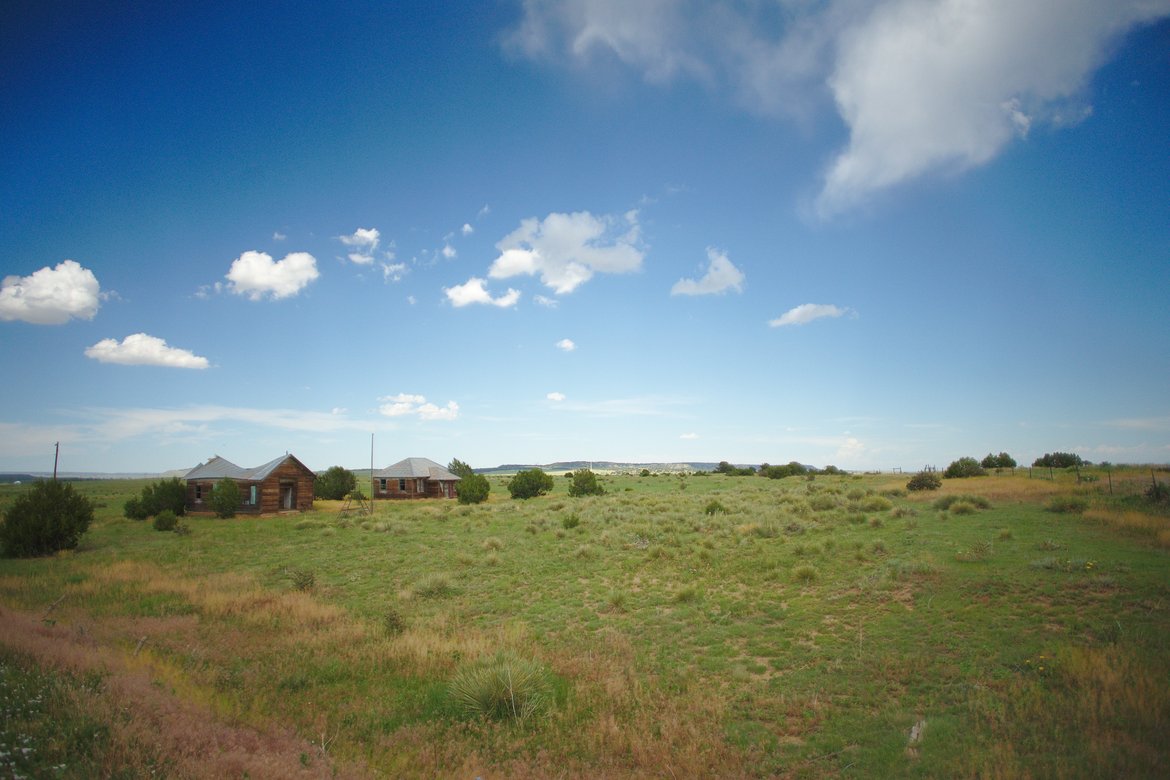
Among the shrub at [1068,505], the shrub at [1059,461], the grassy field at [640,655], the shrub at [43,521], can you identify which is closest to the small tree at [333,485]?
the shrub at [43,521]

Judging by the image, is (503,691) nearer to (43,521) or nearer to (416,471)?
(43,521)

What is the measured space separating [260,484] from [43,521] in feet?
55.7

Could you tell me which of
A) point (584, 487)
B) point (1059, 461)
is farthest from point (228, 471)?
point (1059, 461)

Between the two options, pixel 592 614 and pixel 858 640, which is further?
pixel 592 614

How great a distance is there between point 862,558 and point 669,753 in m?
12.6

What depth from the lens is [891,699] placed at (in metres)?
8.35

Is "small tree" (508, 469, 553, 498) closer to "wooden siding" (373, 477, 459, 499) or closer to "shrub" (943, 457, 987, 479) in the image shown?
"wooden siding" (373, 477, 459, 499)

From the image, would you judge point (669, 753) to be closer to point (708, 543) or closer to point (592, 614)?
point (592, 614)

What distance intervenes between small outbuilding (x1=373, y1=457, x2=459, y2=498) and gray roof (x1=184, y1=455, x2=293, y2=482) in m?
10.2

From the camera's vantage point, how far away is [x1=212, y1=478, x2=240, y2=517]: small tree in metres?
37.6

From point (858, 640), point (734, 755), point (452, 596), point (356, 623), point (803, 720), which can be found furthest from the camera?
point (452, 596)

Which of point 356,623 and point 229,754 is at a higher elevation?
point 229,754

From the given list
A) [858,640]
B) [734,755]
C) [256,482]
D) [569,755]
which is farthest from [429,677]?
[256,482]

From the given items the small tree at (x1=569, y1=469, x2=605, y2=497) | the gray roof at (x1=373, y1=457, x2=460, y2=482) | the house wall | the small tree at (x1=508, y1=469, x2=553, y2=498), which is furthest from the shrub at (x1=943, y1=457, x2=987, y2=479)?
the house wall
